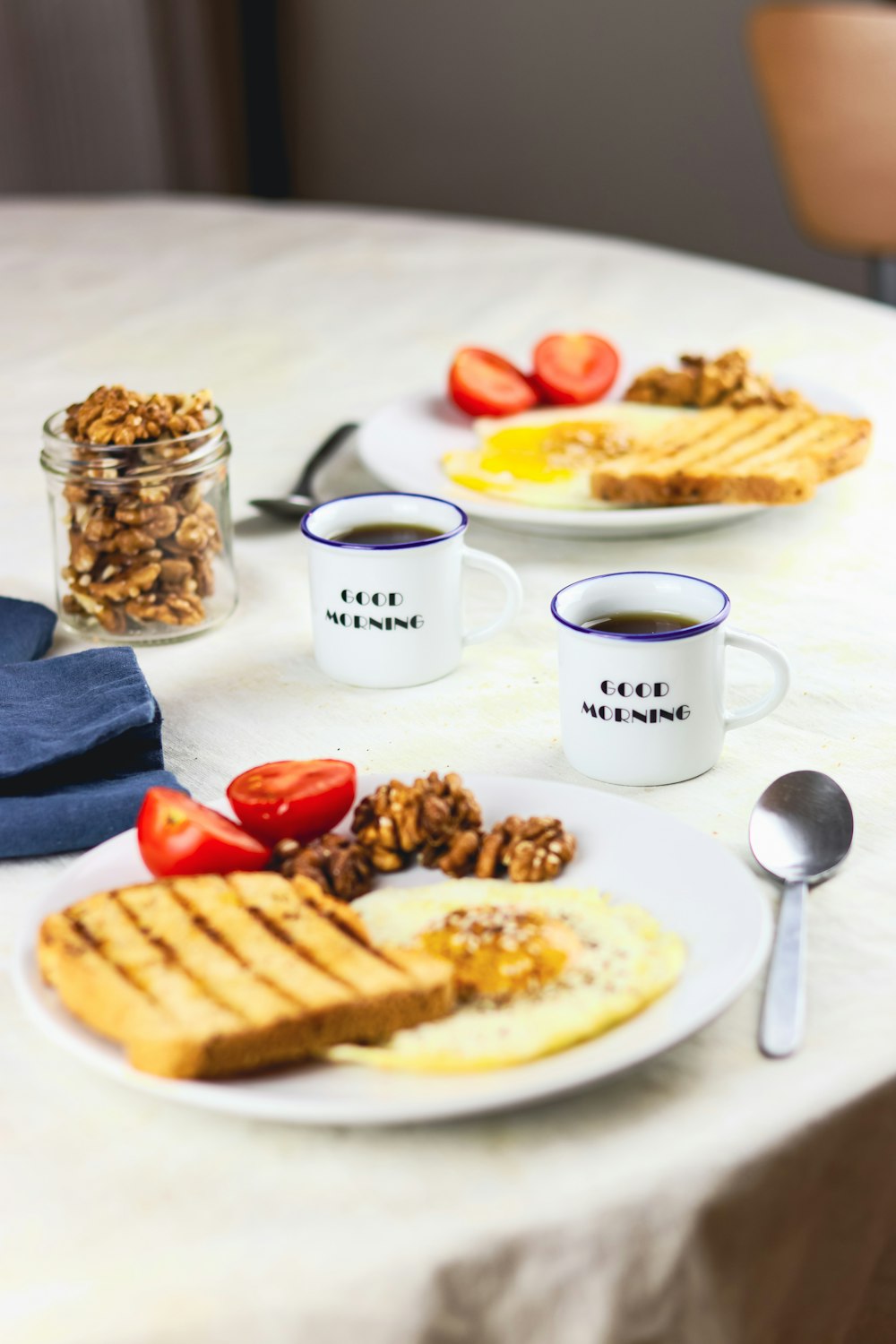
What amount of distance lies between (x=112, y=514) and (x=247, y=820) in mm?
404

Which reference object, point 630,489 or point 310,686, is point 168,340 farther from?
point 310,686

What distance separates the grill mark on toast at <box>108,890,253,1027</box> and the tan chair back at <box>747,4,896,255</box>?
3371mm

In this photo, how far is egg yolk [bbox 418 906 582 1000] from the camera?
0.71m

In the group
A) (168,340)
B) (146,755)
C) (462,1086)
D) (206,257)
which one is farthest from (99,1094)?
(206,257)

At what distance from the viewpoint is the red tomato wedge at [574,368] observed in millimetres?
1681

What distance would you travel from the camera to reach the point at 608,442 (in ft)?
5.03

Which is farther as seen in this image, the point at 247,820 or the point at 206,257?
the point at 206,257

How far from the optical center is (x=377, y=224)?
2.72m

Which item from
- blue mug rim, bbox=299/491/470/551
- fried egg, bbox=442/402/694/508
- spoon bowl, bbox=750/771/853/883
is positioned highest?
blue mug rim, bbox=299/491/470/551

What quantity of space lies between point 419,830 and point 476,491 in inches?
26.5

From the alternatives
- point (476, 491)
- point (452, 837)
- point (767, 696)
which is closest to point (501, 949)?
point (452, 837)

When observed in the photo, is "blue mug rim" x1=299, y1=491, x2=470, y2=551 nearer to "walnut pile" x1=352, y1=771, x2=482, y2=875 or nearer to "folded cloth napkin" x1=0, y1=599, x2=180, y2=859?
"folded cloth napkin" x1=0, y1=599, x2=180, y2=859

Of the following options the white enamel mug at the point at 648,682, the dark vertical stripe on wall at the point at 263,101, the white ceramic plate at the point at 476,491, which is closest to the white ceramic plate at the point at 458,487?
the white ceramic plate at the point at 476,491

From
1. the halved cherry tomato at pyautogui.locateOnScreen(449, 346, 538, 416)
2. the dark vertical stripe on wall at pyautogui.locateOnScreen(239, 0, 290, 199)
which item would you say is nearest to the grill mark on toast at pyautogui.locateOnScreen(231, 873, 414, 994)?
the halved cherry tomato at pyautogui.locateOnScreen(449, 346, 538, 416)
